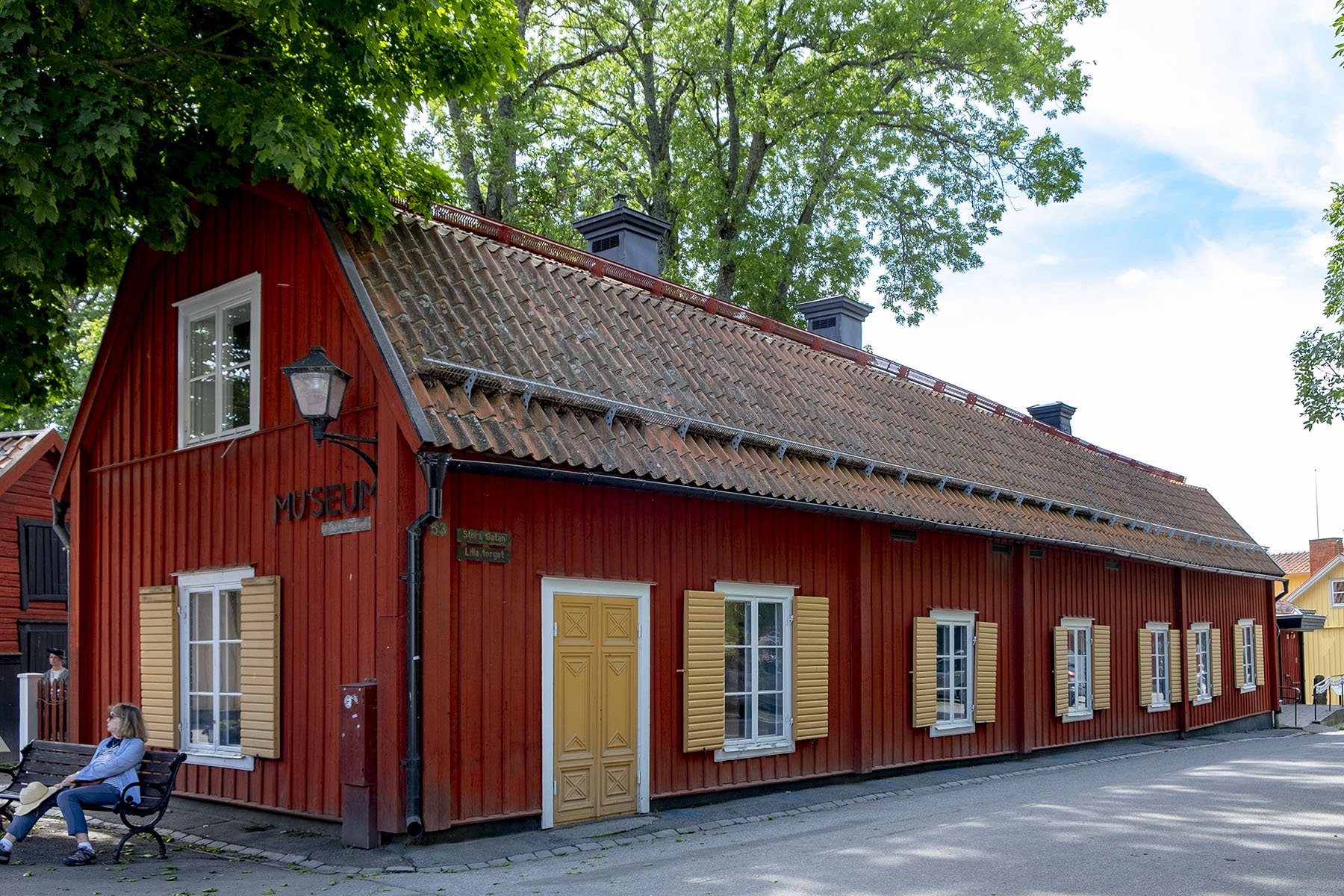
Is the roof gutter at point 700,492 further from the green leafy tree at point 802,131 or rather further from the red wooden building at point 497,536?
the green leafy tree at point 802,131

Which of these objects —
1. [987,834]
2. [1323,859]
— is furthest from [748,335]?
[1323,859]

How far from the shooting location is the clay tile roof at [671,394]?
9.61 meters

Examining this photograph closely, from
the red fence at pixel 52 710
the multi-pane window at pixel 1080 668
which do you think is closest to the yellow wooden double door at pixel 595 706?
the red fence at pixel 52 710

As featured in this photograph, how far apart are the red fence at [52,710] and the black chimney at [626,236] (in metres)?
7.69

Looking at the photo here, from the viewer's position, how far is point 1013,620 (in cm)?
1667

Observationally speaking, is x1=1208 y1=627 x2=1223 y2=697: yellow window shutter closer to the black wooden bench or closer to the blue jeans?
the black wooden bench

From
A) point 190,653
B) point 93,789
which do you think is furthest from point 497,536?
point 190,653

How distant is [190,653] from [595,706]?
3.82m

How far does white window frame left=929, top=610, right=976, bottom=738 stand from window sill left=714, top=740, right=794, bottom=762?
3180 millimetres

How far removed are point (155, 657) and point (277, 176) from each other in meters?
4.50

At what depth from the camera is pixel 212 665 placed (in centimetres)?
1084

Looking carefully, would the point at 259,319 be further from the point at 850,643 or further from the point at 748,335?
the point at 850,643

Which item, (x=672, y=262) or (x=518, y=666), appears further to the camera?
(x=672, y=262)

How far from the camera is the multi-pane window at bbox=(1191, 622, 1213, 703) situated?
74.8ft
